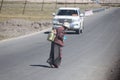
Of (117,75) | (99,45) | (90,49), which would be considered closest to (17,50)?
(90,49)

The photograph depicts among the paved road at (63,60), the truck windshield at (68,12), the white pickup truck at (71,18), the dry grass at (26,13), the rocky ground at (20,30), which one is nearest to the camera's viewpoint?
the paved road at (63,60)

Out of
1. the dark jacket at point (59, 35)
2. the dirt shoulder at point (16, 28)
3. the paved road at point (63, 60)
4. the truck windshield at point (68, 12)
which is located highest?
the dark jacket at point (59, 35)

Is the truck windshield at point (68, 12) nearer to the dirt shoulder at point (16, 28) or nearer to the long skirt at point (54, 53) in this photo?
the dirt shoulder at point (16, 28)

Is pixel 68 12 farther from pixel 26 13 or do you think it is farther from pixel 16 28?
Answer: pixel 26 13

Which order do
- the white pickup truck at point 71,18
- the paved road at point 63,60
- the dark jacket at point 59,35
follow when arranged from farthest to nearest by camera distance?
the white pickup truck at point 71,18 < the dark jacket at point 59,35 < the paved road at point 63,60

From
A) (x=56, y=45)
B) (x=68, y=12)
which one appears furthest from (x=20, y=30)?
(x=56, y=45)

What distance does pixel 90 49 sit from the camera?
2328cm

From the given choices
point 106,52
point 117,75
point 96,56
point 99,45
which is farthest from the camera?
point 99,45

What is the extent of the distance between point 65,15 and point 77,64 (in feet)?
54.4

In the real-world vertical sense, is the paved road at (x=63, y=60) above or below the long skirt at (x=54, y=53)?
below

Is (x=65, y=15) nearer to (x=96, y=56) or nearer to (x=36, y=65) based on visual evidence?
(x=96, y=56)

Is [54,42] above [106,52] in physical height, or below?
above

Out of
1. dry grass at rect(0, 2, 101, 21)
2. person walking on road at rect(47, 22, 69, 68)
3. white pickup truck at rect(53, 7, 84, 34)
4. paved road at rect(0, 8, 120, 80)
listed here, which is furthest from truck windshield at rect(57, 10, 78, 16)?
person walking on road at rect(47, 22, 69, 68)

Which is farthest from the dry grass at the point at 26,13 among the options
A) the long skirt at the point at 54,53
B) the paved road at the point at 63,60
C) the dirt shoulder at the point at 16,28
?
the long skirt at the point at 54,53
